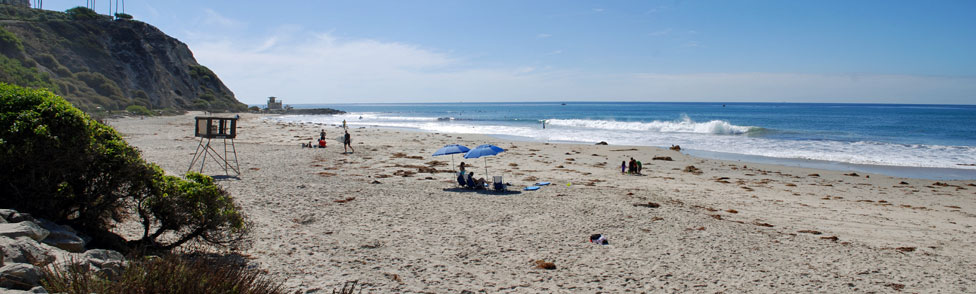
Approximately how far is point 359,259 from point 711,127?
1644 inches

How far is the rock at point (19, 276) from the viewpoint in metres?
3.39

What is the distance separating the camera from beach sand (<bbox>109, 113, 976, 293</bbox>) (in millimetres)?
6332


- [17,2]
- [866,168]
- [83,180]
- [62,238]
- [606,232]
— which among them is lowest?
[606,232]

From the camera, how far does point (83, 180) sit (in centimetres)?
544

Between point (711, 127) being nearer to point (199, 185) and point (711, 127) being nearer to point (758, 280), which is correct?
point (758, 280)

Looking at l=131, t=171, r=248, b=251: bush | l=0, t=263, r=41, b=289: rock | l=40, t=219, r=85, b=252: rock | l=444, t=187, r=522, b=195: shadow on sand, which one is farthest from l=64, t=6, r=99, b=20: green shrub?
l=0, t=263, r=41, b=289: rock

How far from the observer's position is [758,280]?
6410 millimetres

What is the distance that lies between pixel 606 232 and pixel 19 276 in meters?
7.32

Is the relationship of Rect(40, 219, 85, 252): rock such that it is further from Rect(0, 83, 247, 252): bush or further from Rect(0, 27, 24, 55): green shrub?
Rect(0, 27, 24, 55): green shrub

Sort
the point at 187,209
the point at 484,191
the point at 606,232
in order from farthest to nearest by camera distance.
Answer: the point at 484,191 → the point at 606,232 → the point at 187,209

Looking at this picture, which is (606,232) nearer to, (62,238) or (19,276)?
(62,238)

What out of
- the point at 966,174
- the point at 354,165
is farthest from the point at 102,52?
the point at 966,174

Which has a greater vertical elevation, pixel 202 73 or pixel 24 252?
pixel 202 73

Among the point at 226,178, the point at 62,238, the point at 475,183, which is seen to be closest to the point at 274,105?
the point at 226,178
